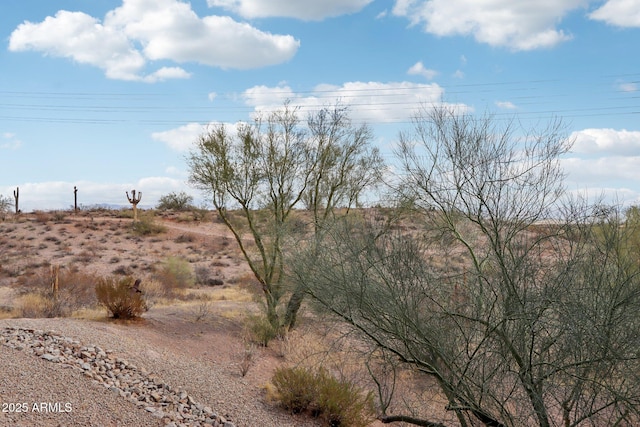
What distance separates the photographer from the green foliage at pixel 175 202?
68.4m

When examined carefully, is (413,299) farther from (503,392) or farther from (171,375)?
(171,375)

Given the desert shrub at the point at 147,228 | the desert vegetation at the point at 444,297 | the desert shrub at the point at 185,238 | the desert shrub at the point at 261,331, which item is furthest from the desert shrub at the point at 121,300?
the desert shrub at the point at 147,228

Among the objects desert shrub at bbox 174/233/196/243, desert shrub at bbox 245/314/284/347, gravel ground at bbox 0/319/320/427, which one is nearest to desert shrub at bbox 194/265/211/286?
desert shrub at bbox 174/233/196/243

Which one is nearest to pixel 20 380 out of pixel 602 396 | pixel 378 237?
pixel 378 237

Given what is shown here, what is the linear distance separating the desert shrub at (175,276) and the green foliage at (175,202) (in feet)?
116

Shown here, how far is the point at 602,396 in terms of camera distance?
809 centimetres

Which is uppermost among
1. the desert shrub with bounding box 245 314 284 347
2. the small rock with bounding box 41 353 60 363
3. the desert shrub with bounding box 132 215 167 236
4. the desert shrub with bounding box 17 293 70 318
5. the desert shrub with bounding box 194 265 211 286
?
the desert shrub with bounding box 132 215 167 236

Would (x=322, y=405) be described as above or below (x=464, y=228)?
below

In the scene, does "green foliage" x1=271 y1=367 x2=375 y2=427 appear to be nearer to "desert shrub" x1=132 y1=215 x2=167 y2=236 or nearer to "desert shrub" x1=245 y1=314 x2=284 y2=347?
"desert shrub" x1=245 y1=314 x2=284 y2=347

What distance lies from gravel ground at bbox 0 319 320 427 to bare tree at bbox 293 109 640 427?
2765 millimetres

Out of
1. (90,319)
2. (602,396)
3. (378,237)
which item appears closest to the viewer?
(602,396)

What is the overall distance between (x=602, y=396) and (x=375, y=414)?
5280mm

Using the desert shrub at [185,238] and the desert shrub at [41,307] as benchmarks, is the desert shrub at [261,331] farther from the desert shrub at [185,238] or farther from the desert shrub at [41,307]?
the desert shrub at [185,238]

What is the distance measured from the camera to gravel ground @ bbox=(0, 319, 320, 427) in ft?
29.9
